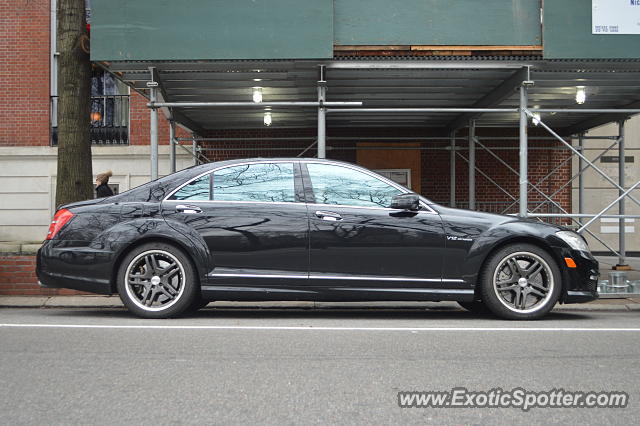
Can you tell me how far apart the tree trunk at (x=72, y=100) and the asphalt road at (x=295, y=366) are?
3.17 meters

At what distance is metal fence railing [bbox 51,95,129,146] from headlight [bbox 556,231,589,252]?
11.9 metres

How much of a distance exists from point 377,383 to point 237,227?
115 inches

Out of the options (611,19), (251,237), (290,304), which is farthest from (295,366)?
(611,19)

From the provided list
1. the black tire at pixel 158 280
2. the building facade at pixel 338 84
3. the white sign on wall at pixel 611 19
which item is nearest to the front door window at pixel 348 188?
the black tire at pixel 158 280

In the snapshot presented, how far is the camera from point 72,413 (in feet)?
12.8

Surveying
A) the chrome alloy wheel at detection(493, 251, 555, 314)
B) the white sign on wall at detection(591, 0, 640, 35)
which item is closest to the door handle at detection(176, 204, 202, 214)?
the chrome alloy wheel at detection(493, 251, 555, 314)

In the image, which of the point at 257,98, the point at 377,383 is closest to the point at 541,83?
the point at 257,98

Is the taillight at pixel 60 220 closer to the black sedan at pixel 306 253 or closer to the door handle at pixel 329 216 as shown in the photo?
the black sedan at pixel 306 253

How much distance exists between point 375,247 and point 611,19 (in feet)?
16.4

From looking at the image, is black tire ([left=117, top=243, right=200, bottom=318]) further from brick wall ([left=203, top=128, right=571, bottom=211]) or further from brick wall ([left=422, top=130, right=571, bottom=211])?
brick wall ([left=422, top=130, right=571, bottom=211])

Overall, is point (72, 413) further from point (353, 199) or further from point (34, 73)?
point (34, 73)

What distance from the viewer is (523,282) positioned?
7.12 metres

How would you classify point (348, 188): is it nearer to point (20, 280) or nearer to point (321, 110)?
point (321, 110)

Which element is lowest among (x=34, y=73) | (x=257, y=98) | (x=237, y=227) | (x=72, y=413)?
(x=72, y=413)
